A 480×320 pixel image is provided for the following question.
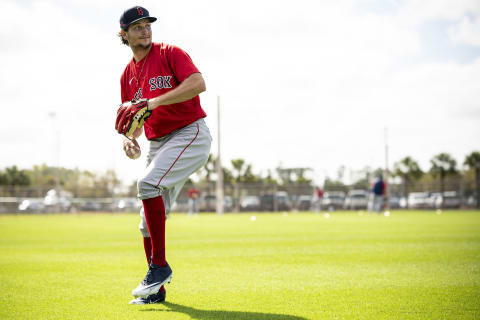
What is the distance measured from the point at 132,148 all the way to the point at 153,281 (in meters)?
1.39

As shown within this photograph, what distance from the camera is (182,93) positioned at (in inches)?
175

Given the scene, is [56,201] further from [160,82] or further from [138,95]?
[160,82]

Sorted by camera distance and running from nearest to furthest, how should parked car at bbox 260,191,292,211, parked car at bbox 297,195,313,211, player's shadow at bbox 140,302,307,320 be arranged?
player's shadow at bbox 140,302,307,320, parked car at bbox 260,191,292,211, parked car at bbox 297,195,313,211

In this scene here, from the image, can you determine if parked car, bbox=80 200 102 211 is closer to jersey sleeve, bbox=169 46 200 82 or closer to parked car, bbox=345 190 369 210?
parked car, bbox=345 190 369 210

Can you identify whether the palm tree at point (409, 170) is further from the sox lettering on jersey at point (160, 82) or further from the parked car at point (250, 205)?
the sox lettering on jersey at point (160, 82)

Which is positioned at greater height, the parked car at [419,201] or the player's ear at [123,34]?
the player's ear at [123,34]

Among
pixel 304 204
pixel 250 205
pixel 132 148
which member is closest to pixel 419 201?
pixel 304 204

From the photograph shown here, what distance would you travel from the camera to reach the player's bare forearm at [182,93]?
4.45 metres

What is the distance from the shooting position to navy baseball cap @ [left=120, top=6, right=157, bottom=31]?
15.4 ft

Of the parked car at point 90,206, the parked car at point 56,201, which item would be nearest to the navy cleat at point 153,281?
the parked car at point 56,201

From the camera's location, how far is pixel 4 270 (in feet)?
23.2

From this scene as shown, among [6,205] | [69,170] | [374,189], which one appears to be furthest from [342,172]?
[69,170]

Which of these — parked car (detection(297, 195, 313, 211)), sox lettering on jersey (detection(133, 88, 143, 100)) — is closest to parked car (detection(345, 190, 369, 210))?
parked car (detection(297, 195, 313, 211))

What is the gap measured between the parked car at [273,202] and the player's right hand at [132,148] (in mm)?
43198
